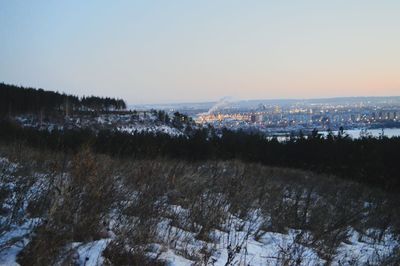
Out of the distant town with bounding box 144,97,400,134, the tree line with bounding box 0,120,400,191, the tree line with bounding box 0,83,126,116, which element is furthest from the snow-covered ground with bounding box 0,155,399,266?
the tree line with bounding box 0,83,126,116

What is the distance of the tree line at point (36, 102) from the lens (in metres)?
95.4

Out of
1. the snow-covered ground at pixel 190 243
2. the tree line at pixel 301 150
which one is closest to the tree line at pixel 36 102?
the tree line at pixel 301 150

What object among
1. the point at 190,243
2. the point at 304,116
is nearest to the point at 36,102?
the point at 304,116

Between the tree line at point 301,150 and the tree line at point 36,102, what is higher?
the tree line at point 36,102

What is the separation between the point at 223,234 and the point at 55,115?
332 feet

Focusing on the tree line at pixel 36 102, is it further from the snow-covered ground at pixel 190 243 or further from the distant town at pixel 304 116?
the snow-covered ground at pixel 190 243

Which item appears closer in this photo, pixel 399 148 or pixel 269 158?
pixel 399 148

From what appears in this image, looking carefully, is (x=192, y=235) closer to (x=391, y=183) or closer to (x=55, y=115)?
(x=391, y=183)

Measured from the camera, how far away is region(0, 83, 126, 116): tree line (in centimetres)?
9544

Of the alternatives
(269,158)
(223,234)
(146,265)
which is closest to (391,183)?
(269,158)

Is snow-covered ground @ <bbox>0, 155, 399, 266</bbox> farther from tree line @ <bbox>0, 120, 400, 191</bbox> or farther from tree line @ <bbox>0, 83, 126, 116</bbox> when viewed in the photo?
tree line @ <bbox>0, 83, 126, 116</bbox>

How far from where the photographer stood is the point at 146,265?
3422 millimetres

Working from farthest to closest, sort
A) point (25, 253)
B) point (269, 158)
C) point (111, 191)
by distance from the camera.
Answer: point (269, 158) → point (111, 191) → point (25, 253)

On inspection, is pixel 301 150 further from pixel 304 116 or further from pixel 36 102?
pixel 36 102
